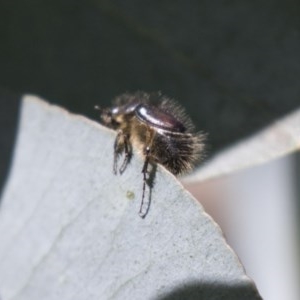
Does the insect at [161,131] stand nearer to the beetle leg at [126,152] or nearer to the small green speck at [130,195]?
the beetle leg at [126,152]

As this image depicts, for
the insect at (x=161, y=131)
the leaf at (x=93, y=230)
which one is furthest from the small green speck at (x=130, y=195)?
the insect at (x=161, y=131)

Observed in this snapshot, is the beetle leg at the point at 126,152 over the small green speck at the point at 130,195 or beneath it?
over

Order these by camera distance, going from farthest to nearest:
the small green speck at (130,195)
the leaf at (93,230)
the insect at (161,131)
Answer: the insect at (161,131), the small green speck at (130,195), the leaf at (93,230)

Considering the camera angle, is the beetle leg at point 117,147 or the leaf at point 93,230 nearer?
the leaf at point 93,230

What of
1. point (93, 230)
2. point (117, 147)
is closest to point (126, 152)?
point (117, 147)

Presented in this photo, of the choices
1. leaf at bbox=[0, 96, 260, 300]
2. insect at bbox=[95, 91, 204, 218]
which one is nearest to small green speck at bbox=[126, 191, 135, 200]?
leaf at bbox=[0, 96, 260, 300]

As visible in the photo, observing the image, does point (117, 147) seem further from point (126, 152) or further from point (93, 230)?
point (93, 230)

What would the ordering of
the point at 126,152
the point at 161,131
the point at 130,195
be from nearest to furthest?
the point at 130,195
the point at 126,152
the point at 161,131
